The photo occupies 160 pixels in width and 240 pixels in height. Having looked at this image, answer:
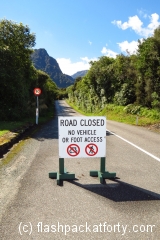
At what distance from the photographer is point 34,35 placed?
21516mm

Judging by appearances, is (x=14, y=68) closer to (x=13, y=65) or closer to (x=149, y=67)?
(x=13, y=65)

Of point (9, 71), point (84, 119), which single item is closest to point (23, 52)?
point (9, 71)

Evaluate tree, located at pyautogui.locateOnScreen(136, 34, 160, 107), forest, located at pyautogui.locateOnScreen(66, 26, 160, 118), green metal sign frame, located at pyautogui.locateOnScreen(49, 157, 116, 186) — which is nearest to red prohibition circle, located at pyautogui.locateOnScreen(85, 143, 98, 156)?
green metal sign frame, located at pyautogui.locateOnScreen(49, 157, 116, 186)

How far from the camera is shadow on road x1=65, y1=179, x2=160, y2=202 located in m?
4.50

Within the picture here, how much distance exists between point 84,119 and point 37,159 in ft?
8.60

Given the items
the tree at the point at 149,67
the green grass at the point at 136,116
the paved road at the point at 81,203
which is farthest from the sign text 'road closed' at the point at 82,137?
the tree at the point at 149,67

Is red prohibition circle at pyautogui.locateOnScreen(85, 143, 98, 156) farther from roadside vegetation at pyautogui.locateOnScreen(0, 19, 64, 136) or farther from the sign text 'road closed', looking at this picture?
roadside vegetation at pyautogui.locateOnScreen(0, 19, 64, 136)

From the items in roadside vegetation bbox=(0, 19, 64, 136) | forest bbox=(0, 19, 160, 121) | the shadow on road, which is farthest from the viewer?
forest bbox=(0, 19, 160, 121)

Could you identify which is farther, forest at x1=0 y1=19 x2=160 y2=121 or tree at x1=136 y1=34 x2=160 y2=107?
tree at x1=136 y1=34 x2=160 y2=107

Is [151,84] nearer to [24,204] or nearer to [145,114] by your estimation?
[145,114]

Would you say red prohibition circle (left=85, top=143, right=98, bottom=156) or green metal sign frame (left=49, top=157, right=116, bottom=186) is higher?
red prohibition circle (left=85, top=143, right=98, bottom=156)

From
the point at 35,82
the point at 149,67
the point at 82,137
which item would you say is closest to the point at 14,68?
the point at 35,82

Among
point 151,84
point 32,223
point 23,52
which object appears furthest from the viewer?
point 151,84

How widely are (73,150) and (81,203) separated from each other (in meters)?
1.59
